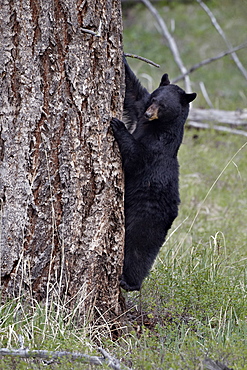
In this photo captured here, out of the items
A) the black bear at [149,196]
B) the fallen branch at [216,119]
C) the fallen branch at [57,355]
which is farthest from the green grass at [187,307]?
the fallen branch at [216,119]

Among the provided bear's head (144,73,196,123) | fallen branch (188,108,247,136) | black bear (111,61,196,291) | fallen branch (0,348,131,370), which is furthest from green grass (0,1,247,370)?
fallen branch (188,108,247,136)

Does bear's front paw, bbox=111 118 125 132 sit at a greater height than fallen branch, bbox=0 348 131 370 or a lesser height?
greater

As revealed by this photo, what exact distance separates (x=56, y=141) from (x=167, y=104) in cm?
120

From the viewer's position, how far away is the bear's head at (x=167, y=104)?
12.4 ft

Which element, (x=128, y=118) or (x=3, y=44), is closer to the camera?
(x=3, y=44)

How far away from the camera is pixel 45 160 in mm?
2928

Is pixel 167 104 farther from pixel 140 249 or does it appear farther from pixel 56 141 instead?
pixel 56 141

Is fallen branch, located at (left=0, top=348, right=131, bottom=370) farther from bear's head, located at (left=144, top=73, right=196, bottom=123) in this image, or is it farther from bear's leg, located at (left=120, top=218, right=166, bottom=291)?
bear's head, located at (left=144, top=73, right=196, bottom=123)

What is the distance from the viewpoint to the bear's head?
12.4 feet

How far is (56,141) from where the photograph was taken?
9.60ft

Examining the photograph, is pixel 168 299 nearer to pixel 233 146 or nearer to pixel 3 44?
pixel 3 44

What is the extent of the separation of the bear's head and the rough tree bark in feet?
2.25

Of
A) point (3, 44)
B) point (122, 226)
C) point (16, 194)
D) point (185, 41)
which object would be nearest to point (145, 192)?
point (122, 226)

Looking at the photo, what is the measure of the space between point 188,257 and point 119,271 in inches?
38.3
